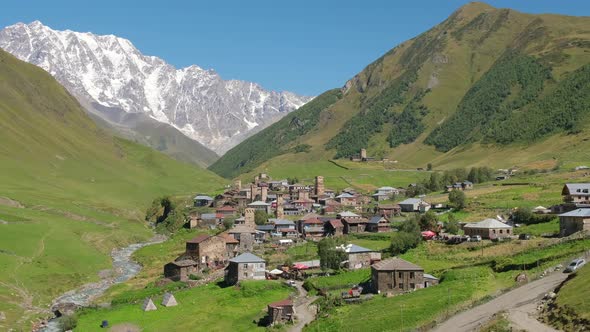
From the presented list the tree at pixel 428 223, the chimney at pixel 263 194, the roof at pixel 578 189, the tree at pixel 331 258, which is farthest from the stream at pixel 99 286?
the roof at pixel 578 189

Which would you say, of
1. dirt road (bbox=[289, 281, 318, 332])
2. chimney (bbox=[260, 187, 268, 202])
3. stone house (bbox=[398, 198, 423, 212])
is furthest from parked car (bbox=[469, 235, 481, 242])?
chimney (bbox=[260, 187, 268, 202])

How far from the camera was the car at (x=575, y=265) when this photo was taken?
62062mm

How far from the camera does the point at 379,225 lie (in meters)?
129

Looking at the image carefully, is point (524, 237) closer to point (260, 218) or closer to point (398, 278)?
point (398, 278)

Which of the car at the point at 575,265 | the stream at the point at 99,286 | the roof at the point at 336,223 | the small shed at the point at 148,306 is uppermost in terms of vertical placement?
the car at the point at 575,265

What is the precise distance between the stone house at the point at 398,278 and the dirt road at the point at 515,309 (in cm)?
1685

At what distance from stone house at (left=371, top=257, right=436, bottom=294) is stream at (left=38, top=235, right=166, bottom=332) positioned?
3788cm

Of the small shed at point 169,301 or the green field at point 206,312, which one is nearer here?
the green field at point 206,312

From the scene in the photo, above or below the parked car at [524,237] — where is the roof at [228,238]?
below

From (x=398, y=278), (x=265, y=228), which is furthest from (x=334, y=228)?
(x=398, y=278)

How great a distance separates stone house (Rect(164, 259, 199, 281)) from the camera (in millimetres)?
105250

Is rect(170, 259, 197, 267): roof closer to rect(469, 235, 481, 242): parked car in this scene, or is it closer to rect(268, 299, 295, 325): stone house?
rect(268, 299, 295, 325): stone house

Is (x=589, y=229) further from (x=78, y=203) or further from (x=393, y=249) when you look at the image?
(x=78, y=203)

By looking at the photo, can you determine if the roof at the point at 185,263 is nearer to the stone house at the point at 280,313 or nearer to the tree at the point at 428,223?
the stone house at the point at 280,313
